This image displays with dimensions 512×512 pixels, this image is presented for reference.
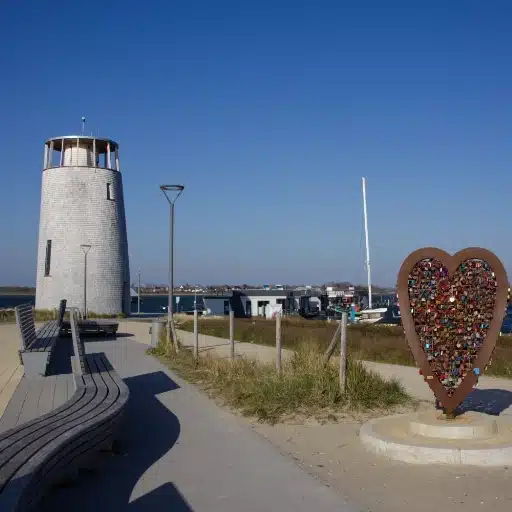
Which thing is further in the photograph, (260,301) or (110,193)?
(260,301)

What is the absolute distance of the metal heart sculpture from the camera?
7.69 m

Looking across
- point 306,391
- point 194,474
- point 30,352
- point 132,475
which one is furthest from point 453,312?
point 30,352

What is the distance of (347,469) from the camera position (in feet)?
21.6

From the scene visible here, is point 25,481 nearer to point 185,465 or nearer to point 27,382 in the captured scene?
point 185,465

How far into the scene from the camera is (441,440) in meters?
7.11

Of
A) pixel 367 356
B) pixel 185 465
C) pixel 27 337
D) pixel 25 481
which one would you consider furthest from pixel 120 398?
pixel 367 356

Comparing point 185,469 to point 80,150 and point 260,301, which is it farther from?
point 260,301

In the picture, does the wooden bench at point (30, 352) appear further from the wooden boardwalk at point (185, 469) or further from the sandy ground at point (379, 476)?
the sandy ground at point (379, 476)

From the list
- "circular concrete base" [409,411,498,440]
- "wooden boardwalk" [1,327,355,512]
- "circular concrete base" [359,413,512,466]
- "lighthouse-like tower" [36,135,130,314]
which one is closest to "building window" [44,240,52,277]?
"lighthouse-like tower" [36,135,130,314]

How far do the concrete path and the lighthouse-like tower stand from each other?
34.3 m

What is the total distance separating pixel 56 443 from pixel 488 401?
7.24 m

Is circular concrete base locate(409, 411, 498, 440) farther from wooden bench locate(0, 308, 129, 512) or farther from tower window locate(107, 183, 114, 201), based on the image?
tower window locate(107, 183, 114, 201)

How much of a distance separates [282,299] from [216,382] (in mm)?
59585

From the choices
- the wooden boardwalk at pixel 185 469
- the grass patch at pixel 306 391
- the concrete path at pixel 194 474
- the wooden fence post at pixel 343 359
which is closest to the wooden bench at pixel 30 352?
the wooden boardwalk at pixel 185 469
